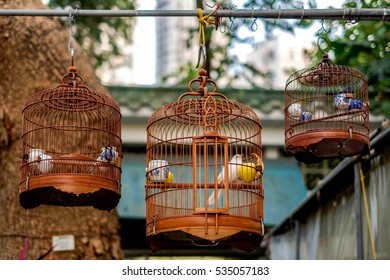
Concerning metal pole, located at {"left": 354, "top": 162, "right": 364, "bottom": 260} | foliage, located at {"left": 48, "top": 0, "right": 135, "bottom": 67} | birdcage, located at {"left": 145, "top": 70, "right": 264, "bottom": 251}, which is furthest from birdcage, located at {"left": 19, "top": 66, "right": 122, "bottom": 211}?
foliage, located at {"left": 48, "top": 0, "right": 135, "bottom": 67}

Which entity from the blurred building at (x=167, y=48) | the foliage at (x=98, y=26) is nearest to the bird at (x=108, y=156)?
the foliage at (x=98, y=26)

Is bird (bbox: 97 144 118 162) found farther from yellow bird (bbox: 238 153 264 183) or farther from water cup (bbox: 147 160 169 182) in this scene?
yellow bird (bbox: 238 153 264 183)

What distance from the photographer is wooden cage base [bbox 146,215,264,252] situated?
391 cm

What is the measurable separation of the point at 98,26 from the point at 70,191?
826cm

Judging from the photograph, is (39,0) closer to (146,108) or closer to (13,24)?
(13,24)

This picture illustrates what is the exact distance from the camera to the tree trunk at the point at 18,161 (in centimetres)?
600

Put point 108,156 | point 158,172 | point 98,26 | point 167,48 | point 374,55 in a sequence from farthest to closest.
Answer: point 167,48 < point 98,26 < point 374,55 < point 108,156 < point 158,172

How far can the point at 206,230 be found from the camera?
3.89 metres

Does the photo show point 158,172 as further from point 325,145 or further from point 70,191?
point 325,145

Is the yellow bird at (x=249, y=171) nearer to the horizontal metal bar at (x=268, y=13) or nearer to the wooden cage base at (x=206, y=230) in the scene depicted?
the wooden cage base at (x=206, y=230)

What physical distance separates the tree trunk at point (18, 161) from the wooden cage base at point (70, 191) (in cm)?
166

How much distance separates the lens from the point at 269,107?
9305 mm

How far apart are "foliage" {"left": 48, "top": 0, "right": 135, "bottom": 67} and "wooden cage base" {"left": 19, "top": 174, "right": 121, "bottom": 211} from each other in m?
5.53

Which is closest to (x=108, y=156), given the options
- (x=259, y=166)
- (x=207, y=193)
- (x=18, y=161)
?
(x=207, y=193)
